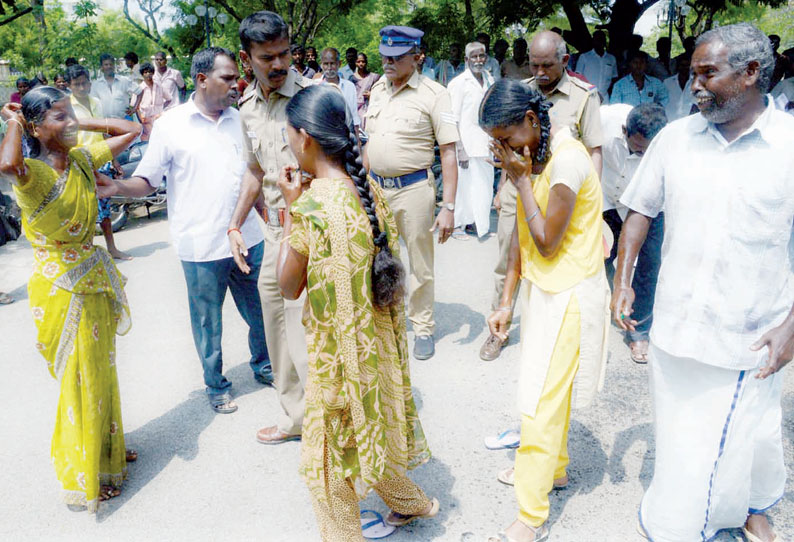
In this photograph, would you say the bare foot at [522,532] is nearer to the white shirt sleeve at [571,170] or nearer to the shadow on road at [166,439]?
the white shirt sleeve at [571,170]

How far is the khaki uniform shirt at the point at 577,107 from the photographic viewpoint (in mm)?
4062

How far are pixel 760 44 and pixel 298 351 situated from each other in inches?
86.4

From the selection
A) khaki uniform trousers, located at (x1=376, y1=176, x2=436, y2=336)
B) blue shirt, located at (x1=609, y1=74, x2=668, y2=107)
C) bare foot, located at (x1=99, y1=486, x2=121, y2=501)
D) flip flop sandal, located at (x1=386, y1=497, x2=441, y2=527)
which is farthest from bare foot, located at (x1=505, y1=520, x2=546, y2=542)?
blue shirt, located at (x1=609, y1=74, x2=668, y2=107)

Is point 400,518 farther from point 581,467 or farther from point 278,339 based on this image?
point 278,339

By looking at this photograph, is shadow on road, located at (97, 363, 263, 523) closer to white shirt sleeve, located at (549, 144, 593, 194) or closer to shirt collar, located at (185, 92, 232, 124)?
shirt collar, located at (185, 92, 232, 124)

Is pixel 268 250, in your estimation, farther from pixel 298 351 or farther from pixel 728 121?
pixel 728 121

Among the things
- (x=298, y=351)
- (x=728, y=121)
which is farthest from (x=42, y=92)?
(x=728, y=121)

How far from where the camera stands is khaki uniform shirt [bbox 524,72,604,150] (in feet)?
13.3

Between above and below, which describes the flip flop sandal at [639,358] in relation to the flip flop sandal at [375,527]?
below

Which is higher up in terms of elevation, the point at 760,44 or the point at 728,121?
the point at 760,44

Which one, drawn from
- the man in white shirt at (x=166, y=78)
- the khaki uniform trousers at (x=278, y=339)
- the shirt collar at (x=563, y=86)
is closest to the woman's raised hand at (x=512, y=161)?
the khaki uniform trousers at (x=278, y=339)

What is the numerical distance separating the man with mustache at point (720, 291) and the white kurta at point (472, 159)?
16.2ft

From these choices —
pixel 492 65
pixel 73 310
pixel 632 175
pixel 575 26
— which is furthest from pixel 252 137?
pixel 575 26

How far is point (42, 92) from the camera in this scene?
279 cm
